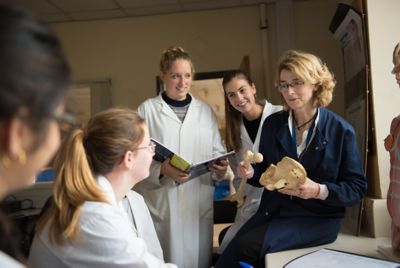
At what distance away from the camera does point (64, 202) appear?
97 centimetres

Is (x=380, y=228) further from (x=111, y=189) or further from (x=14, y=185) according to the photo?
(x=14, y=185)

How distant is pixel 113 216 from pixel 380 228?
1.33 meters

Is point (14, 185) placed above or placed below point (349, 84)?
below

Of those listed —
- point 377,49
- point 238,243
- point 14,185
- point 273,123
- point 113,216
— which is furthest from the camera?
point 377,49

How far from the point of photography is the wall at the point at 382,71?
176cm

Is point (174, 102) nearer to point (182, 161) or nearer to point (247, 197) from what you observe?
point (182, 161)

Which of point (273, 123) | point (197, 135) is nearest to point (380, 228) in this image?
point (273, 123)

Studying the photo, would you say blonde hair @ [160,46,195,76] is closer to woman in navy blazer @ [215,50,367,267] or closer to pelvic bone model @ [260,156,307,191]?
woman in navy blazer @ [215,50,367,267]

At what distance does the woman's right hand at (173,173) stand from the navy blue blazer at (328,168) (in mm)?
425

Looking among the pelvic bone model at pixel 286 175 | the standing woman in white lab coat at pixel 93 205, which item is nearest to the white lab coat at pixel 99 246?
the standing woman in white lab coat at pixel 93 205

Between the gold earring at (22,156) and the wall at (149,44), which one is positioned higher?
the wall at (149,44)

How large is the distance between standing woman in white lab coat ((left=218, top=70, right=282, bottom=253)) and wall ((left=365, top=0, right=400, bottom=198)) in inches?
19.2

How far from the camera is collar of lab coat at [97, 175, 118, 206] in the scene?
1044 millimetres

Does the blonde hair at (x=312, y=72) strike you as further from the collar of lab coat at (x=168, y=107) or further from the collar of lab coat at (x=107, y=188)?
the collar of lab coat at (x=107, y=188)
